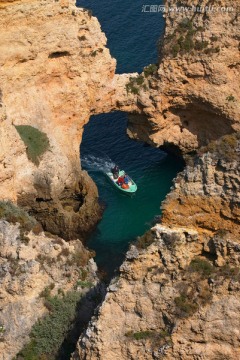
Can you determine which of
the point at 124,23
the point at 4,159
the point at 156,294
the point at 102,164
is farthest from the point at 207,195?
the point at 124,23

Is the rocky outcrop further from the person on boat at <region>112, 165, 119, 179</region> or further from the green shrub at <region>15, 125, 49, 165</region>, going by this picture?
the person on boat at <region>112, 165, 119, 179</region>

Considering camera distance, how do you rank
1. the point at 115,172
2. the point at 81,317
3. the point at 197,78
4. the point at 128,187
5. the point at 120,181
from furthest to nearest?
the point at 115,172
the point at 120,181
the point at 128,187
the point at 197,78
the point at 81,317

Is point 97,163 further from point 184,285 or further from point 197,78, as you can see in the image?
point 184,285

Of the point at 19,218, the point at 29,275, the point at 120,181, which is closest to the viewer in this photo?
the point at 29,275

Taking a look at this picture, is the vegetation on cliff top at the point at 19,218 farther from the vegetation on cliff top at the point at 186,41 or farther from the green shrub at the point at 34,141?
the vegetation on cliff top at the point at 186,41

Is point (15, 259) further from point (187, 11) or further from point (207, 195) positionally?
point (187, 11)

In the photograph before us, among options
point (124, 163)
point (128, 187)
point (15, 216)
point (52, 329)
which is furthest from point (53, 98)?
point (52, 329)

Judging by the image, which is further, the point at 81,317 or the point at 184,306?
the point at 81,317

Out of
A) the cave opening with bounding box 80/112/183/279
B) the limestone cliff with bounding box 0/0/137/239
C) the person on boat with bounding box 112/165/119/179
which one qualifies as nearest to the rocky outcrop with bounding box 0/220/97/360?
the limestone cliff with bounding box 0/0/137/239
